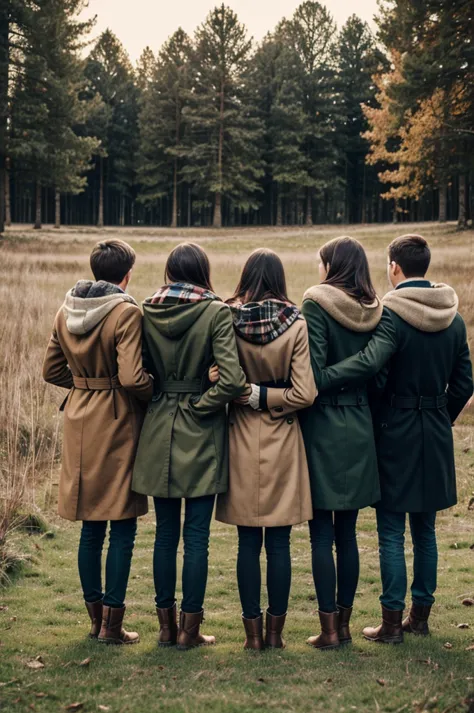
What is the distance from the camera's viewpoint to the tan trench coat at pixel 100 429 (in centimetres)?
418

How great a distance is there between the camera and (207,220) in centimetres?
6600

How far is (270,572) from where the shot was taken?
162 inches

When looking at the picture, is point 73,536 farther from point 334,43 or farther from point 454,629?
point 334,43

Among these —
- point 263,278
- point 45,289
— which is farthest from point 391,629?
point 45,289

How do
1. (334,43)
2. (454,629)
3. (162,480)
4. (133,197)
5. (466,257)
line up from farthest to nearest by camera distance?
(133,197) → (334,43) → (466,257) → (454,629) → (162,480)

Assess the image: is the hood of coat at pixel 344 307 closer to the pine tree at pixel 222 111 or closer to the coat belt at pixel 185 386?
the coat belt at pixel 185 386

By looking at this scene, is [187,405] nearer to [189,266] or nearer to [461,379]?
[189,266]

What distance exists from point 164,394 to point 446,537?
13.2ft

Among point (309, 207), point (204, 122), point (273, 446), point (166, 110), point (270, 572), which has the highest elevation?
point (166, 110)

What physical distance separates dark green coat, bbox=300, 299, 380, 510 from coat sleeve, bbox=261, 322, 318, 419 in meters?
0.10

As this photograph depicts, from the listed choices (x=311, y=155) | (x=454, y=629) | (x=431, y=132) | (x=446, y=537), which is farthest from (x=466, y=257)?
(x=311, y=155)

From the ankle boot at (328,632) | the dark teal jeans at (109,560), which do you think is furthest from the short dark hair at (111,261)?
the ankle boot at (328,632)

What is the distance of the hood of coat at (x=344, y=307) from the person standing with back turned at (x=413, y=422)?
0.33 feet

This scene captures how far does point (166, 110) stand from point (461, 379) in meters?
51.3
